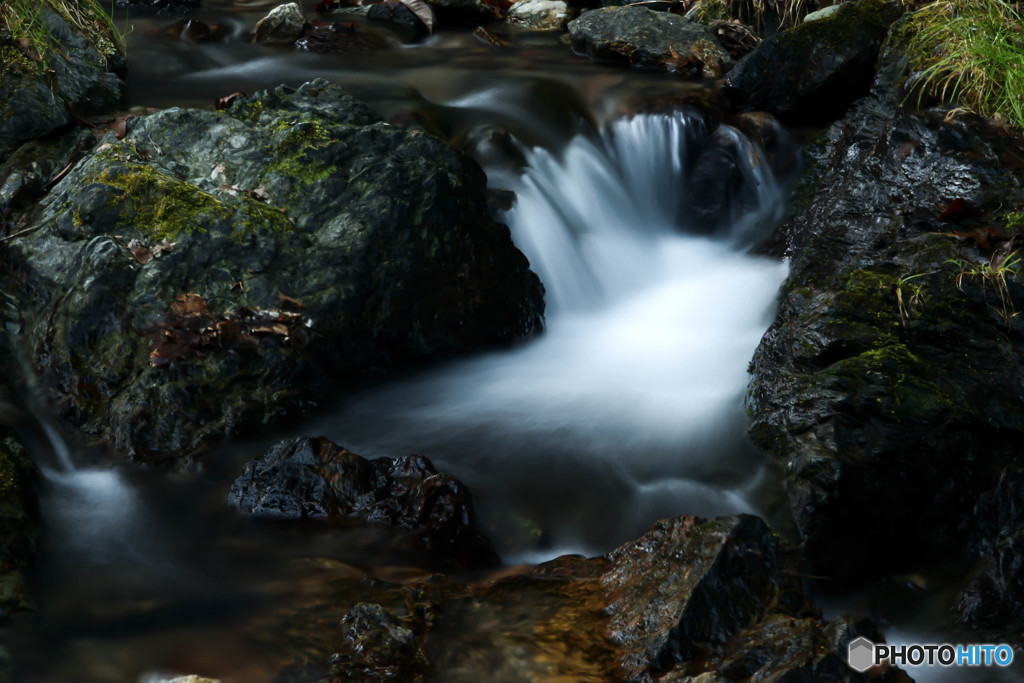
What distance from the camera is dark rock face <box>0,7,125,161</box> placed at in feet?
17.8

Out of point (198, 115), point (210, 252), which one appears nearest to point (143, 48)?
point (198, 115)

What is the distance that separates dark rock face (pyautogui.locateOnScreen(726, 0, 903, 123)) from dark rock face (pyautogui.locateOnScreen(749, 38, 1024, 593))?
1879 mm

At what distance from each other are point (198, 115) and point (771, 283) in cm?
397

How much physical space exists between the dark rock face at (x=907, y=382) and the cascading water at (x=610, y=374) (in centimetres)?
43

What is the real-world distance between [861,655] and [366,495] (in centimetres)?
209

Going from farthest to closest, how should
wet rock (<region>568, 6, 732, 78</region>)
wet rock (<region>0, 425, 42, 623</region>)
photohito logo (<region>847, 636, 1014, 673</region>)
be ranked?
wet rock (<region>568, 6, 732, 78</region>) → photohito logo (<region>847, 636, 1014, 673</region>) → wet rock (<region>0, 425, 42, 623</region>)

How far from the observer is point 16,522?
3.38 meters

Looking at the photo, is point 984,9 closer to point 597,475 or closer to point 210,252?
point 597,475

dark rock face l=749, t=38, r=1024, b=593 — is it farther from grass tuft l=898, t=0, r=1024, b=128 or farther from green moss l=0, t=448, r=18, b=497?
green moss l=0, t=448, r=18, b=497

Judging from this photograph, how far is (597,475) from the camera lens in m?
4.19

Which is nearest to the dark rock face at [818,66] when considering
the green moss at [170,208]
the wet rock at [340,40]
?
the wet rock at [340,40]

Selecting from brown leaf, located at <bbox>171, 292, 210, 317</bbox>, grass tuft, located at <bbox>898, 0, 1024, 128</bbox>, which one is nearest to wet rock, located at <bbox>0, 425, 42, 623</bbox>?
brown leaf, located at <bbox>171, 292, 210, 317</bbox>

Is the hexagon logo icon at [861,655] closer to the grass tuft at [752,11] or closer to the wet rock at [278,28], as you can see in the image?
the grass tuft at [752,11]

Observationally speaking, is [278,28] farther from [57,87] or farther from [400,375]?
[400,375]
